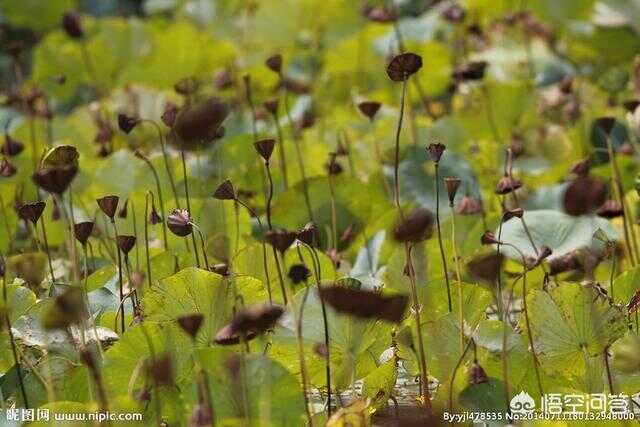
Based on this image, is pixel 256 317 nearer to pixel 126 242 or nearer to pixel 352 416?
pixel 352 416

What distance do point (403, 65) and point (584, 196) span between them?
0.94 ft

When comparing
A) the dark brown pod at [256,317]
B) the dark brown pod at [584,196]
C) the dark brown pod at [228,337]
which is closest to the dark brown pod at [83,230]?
the dark brown pod at [228,337]

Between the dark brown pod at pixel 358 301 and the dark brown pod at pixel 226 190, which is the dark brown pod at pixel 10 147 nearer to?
the dark brown pod at pixel 226 190

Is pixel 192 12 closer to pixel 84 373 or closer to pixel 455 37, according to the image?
pixel 455 37

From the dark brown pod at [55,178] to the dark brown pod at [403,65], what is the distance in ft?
1.21

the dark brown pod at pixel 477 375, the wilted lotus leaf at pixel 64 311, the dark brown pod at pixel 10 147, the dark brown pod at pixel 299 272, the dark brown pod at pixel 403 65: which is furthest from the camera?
the dark brown pod at pixel 10 147

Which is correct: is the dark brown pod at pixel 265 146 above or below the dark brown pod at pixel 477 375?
above

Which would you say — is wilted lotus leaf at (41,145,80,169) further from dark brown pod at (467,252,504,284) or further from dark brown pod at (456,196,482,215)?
dark brown pod at (456,196,482,215)

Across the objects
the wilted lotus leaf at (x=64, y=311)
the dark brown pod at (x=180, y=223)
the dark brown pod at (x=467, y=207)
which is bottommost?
the wilted lotus leaf at (x=64, y=311)

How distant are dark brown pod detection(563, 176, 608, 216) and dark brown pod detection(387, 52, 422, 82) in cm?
25

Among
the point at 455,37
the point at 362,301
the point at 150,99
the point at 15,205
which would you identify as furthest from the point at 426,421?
the point at 455,37

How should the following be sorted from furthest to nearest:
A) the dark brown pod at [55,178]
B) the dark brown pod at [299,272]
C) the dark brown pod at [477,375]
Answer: the dark brown pod at [299,272], the dark brown pod at [477,375], the dark brown pod at [55,178]

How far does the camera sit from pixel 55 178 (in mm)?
962

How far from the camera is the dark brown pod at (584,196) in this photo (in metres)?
0.98
